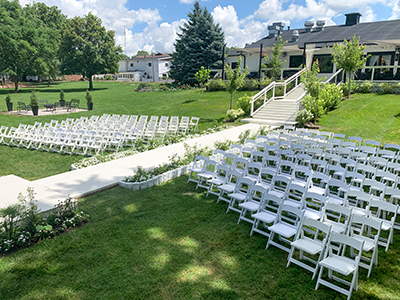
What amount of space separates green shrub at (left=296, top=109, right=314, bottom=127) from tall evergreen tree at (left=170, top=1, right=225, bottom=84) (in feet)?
68.7

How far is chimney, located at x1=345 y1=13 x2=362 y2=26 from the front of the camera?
29219 millimetres

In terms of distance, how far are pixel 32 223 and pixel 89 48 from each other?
4170 centimetres

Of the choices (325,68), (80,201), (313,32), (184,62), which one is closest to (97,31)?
(184,62)

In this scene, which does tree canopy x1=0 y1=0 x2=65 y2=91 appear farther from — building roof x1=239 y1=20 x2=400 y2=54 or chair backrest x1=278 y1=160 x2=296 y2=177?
chair backrest x1=278 y1=160 x2=296 y2=177

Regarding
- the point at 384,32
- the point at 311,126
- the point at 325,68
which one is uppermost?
the point at 384,32

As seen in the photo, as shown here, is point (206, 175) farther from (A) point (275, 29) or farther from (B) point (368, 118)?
(A) point (275, 29)

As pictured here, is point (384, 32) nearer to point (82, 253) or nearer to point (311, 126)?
point (311, 126)

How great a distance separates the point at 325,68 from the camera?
987 inches

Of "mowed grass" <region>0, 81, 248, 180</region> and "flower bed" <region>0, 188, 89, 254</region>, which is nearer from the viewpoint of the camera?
"flower bed" <region>0, 188, 89, 254</region>

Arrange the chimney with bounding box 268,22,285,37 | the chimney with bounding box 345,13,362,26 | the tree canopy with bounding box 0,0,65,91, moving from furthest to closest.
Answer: the tree canopy with bounding box 0,0,65,91 → the chimney with bounding box 268,22,285,37 → the chimney with bounding box 345,13,362,26

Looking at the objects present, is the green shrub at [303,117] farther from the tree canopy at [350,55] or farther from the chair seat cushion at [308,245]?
the chair seat cushion at [308,245]

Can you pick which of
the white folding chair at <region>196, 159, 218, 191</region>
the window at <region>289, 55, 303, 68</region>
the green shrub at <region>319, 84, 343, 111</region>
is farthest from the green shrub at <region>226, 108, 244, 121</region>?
the window at <region>289, 55, 303, 68</region>

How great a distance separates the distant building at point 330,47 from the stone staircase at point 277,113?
573 cm

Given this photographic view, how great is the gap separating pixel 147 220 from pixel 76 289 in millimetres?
2119
